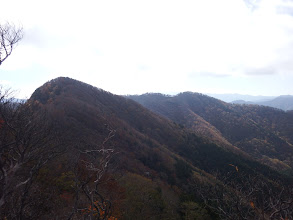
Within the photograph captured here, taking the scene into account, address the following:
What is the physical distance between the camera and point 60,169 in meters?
19.2

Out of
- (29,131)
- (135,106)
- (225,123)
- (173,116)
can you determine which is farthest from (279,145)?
(29,131)

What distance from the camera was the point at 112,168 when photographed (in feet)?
58.4

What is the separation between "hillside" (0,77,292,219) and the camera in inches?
332

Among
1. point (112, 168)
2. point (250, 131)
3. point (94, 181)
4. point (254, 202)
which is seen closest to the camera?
point (94, 181)

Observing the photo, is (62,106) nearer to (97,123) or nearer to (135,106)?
(97,123)

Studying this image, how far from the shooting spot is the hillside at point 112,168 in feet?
27.6

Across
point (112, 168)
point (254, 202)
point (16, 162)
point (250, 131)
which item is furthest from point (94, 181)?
point (250, 131)

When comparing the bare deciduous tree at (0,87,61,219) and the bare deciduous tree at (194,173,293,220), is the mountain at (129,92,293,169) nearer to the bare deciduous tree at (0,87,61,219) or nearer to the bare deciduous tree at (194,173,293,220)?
the bare deciduous tree at (194,173,293,220)

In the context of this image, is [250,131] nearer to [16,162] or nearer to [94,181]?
[16,162]

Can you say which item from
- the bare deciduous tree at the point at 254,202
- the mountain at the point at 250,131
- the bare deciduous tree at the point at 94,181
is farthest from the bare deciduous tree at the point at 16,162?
the mountain at the point at 250,131

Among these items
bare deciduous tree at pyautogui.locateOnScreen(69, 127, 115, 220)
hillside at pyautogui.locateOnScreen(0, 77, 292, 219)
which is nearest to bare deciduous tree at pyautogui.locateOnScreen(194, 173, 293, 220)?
hillside at pyautogui.locateOnScreen(0, 77, 292, 219)

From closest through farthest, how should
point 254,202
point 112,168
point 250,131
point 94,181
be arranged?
point 94,181 < point 254,202 < point 112,168 < point 250,131

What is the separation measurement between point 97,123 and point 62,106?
11.6 metres

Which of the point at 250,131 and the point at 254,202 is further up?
the point at 254,202
